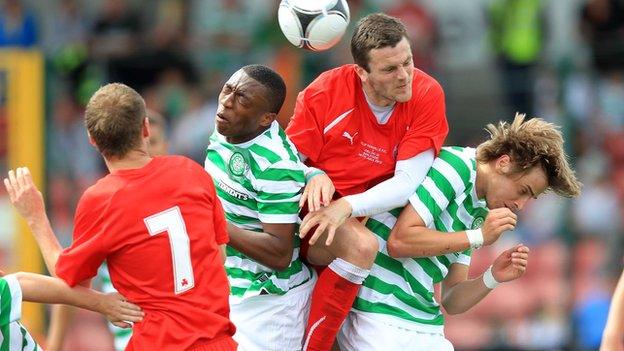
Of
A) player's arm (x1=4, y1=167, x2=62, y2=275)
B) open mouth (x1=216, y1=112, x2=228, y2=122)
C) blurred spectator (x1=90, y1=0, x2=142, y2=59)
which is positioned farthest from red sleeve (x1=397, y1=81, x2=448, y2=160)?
blurred spectator (x1=90, y1=0, x2=142, y2=59)

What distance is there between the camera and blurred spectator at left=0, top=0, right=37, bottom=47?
43.4ft

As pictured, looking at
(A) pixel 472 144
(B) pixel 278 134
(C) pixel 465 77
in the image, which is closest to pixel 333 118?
(B) pixel 278 134

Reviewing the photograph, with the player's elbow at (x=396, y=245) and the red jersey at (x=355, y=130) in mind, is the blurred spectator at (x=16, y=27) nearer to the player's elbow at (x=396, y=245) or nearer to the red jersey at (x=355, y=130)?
the red jersey at (x=355, y=130)

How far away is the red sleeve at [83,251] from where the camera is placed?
5.22 m

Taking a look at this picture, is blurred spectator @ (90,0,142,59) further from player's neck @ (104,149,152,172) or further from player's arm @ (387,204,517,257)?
player's neck @ (104,149,152,172)

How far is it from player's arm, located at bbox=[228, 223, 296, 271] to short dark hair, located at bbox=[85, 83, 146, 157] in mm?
786

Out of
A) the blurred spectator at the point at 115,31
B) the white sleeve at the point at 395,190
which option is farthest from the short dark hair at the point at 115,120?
the blurred spectator at the point at 115,31

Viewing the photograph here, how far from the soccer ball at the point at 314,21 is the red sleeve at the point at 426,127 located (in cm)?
55

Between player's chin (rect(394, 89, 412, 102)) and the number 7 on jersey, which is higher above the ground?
player's chin (rect(394, 89, 412, 102))

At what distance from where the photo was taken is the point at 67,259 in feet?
17.2

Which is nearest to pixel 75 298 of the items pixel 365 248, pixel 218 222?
pixel 218 222

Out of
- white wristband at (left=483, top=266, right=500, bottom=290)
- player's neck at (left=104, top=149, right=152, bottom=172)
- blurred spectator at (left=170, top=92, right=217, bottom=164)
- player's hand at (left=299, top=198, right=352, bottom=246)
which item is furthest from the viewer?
blurred spectator at (left=170, top=92, right=217, bottom=164)

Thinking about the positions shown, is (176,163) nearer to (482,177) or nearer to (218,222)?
(218,222)

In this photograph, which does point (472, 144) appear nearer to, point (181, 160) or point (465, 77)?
point (465, 77)
